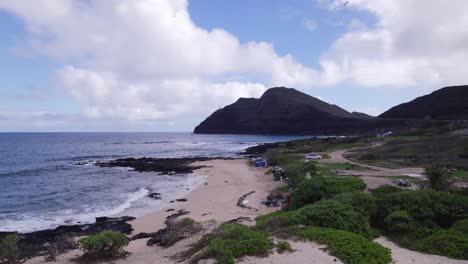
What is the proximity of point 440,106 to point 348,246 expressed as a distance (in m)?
146

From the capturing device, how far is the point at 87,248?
13.5 meters

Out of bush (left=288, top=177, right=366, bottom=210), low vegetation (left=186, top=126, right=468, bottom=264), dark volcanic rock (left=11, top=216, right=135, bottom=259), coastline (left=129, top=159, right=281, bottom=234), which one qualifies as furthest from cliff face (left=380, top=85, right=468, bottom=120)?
dark volcanic rock (left=11, top=216, right=135, bottom=259)

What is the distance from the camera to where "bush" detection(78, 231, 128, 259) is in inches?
530

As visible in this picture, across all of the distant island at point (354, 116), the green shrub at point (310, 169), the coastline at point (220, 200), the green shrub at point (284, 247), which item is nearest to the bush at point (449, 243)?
the green shrub at point (284, 247)

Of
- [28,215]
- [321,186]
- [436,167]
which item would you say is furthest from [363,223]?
[28,215]

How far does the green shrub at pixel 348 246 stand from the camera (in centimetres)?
964

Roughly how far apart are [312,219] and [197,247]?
15.1 feet

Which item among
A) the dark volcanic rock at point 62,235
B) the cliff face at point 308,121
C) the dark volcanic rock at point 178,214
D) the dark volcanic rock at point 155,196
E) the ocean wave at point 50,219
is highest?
the cliff face at point 308,121

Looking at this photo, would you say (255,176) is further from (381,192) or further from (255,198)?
(381,192)

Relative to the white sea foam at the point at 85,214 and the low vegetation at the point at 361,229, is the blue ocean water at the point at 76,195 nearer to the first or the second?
the white sea foam at the point at 85,214

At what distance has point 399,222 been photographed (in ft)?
41.2

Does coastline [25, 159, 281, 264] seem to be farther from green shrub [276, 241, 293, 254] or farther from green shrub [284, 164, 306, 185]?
green shrub [276, 241, 293, 254]

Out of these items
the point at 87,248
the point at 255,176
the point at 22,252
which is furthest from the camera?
the point at 255,176

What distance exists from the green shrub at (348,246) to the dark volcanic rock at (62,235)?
11807 millimetres
